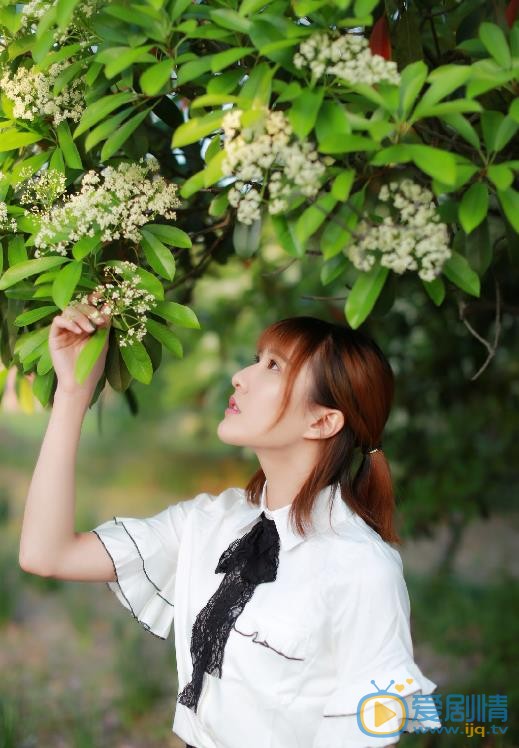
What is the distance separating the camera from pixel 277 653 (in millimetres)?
1298

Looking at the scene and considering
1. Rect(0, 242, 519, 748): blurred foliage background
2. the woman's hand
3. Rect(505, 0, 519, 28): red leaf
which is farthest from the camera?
Rect(0, 242, 519, 748): blurred foliage background

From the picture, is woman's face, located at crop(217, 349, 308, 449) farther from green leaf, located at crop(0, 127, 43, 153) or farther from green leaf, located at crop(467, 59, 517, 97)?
green leaf, located at crop(467, 59, 517, 97)

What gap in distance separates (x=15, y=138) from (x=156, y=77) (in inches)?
12.1

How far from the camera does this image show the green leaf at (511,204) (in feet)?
3.29

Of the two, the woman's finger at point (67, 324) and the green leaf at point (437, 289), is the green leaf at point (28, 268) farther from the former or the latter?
the green leaf at point (437, 289)

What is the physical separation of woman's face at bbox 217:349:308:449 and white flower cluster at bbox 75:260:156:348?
23cm

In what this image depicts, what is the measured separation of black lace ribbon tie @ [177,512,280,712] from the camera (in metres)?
1.36

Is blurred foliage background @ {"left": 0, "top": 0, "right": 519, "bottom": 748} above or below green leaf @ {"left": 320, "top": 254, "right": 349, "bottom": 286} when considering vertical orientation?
below

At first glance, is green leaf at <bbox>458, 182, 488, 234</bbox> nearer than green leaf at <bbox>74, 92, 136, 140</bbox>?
Yes

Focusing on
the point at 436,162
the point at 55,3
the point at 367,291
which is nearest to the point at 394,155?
the point at 436,162

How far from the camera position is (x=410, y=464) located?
11.5ft

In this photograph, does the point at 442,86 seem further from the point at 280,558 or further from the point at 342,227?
the point at 280,558

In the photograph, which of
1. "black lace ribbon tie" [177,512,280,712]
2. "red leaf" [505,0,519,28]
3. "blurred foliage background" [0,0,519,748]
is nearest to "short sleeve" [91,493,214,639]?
"black lace ribbon tie" [177,512,280,712]
